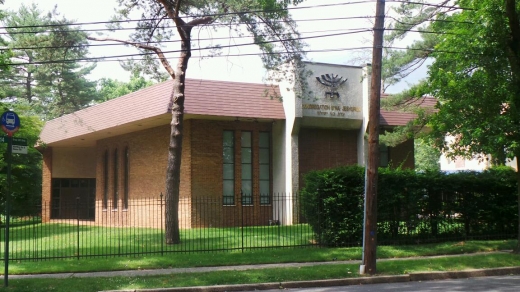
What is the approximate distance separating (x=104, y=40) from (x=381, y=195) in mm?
10759

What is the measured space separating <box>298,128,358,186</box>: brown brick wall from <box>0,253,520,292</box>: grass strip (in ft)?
39.4

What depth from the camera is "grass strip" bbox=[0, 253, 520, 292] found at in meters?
12.8

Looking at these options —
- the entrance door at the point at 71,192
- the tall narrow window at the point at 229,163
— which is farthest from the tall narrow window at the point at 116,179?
the tall narrow window at the point at 229,163

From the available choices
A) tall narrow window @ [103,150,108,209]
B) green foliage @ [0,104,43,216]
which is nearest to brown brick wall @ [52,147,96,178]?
green foliage @ [0,104,43,216]

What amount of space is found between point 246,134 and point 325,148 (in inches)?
149

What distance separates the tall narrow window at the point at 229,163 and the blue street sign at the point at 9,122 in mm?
14268

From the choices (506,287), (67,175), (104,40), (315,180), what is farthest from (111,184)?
(506,287)

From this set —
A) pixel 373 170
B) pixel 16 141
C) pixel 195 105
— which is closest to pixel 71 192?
pixel 195 105

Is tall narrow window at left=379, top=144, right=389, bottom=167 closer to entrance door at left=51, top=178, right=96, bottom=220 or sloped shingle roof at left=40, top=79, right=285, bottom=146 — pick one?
sloped shingle roof at left=40, top=79, right=285, bottom=146

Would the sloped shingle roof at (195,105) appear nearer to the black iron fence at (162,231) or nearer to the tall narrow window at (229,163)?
the tall narrow window at (229,163)

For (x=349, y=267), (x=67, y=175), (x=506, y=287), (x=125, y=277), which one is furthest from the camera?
(x=67, y=175)

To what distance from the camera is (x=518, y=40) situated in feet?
55.6

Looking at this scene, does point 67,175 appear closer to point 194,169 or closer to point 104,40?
point 194,169

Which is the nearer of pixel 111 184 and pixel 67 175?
pixel 111 184
